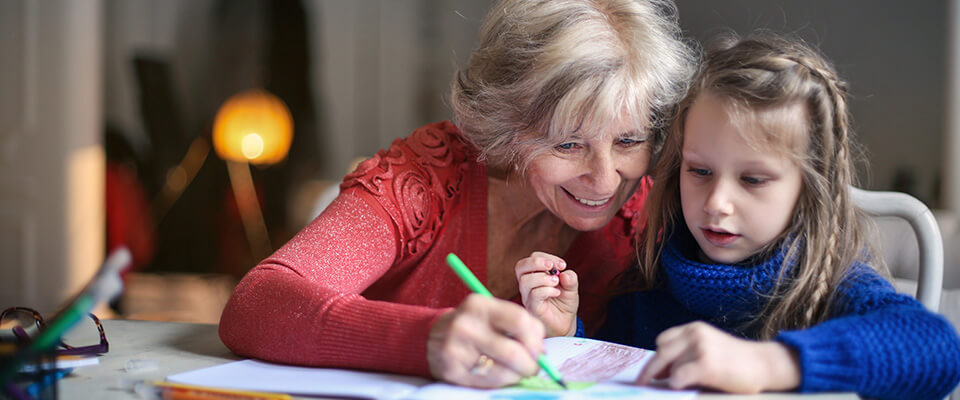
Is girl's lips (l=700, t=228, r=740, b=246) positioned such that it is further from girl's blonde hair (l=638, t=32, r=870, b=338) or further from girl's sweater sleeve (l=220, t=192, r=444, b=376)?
girl's sweater sleeve (l=220, t=192, r=444, b=376)

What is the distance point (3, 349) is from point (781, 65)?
3.11ft

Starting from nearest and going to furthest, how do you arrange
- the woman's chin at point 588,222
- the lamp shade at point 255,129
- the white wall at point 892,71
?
the woman's chin at point 588,222
the white wall at point 892,71
the lamp shade at point 255,129

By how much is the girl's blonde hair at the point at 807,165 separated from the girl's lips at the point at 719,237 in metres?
0.05

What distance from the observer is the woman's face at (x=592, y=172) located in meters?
1.16

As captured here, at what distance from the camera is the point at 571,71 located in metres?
1.13

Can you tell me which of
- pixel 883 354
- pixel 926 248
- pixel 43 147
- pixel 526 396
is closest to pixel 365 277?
pixel 526 396

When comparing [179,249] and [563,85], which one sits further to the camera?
[179,249]

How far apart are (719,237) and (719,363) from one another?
341mm

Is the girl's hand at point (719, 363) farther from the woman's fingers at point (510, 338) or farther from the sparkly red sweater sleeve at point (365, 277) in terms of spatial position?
the sparkly red sweater sleeve at point (365, 277)

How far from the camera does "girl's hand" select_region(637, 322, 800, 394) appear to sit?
2.46 ft

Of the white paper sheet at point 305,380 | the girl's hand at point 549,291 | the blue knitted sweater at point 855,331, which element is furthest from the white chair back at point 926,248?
the white paper sheet at point 305,380

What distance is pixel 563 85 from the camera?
1.14 metres

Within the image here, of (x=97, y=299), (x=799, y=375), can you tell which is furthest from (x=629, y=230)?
(x=97, y=299)

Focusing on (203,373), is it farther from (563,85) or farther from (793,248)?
(793,248)
